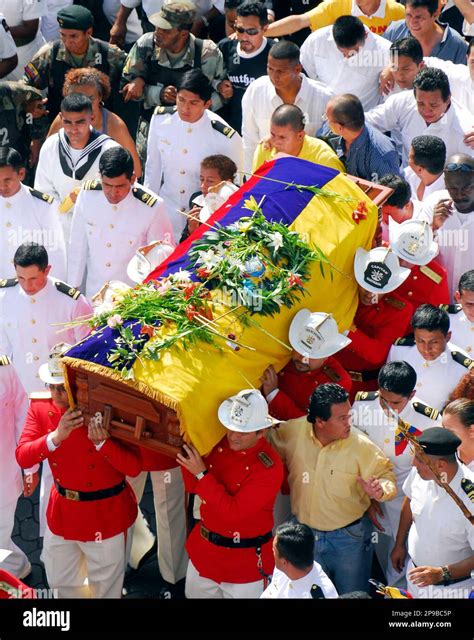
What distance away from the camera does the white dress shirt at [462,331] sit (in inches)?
314

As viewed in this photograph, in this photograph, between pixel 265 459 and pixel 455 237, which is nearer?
pixel 265 459

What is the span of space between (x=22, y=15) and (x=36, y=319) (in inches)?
152

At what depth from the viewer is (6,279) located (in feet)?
29.6

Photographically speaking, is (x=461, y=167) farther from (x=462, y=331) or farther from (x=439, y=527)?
(x=439, y=527)

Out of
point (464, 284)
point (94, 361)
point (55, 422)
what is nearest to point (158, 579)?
point (55, 422)

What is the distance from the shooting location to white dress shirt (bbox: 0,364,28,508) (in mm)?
8320

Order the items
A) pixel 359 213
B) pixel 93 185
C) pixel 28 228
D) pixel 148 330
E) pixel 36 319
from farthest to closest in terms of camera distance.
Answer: pixel 28 228
pixel 93 185
pixel 36 319
pixel 359 213
pixel 148 330

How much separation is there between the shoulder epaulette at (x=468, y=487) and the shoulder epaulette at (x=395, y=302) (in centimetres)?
145

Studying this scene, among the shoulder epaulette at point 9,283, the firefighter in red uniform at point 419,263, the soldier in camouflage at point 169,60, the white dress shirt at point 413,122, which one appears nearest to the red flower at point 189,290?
the firefighter in red uniform at point 419,263

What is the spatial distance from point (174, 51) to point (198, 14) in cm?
137

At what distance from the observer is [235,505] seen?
718cm

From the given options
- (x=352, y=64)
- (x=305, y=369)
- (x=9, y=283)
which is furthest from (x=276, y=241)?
(x=352, y=64)

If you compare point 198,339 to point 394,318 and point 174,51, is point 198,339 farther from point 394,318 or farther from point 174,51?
point 174,51

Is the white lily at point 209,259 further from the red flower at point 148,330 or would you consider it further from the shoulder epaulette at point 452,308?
the shoulder epaulette at point 452,308
